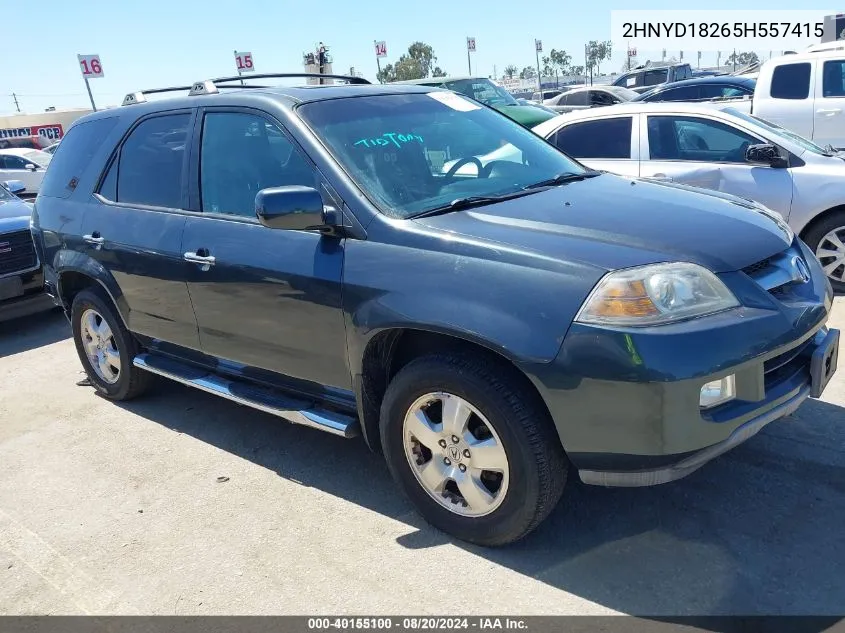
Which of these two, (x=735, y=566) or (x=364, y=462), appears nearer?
(x=735, y=566)

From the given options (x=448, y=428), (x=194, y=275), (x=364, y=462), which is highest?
(x=194, y=275)

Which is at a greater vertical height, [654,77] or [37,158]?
[37,158]

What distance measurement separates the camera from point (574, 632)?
8.50 feet

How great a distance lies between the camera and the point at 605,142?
6871mm

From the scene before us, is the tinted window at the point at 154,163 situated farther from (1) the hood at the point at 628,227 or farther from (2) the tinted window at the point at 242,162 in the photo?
(1) the hood at the point at 628,227

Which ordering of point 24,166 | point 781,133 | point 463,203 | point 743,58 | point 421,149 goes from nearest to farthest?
point 463,203
point 421,149
point 781,133
point 24,166
point 743,58

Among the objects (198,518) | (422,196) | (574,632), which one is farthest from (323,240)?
(574,632)

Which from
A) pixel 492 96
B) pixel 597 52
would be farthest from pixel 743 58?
pixel 492 96

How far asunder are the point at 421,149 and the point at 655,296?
1.52 metres

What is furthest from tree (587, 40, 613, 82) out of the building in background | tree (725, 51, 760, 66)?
the building in background

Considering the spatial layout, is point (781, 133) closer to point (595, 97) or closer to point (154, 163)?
point (154, 163)

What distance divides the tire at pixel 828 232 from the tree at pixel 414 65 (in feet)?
199

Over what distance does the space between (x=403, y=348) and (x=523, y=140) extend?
159 centimetres

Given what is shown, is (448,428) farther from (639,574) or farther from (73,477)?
(73,477)
